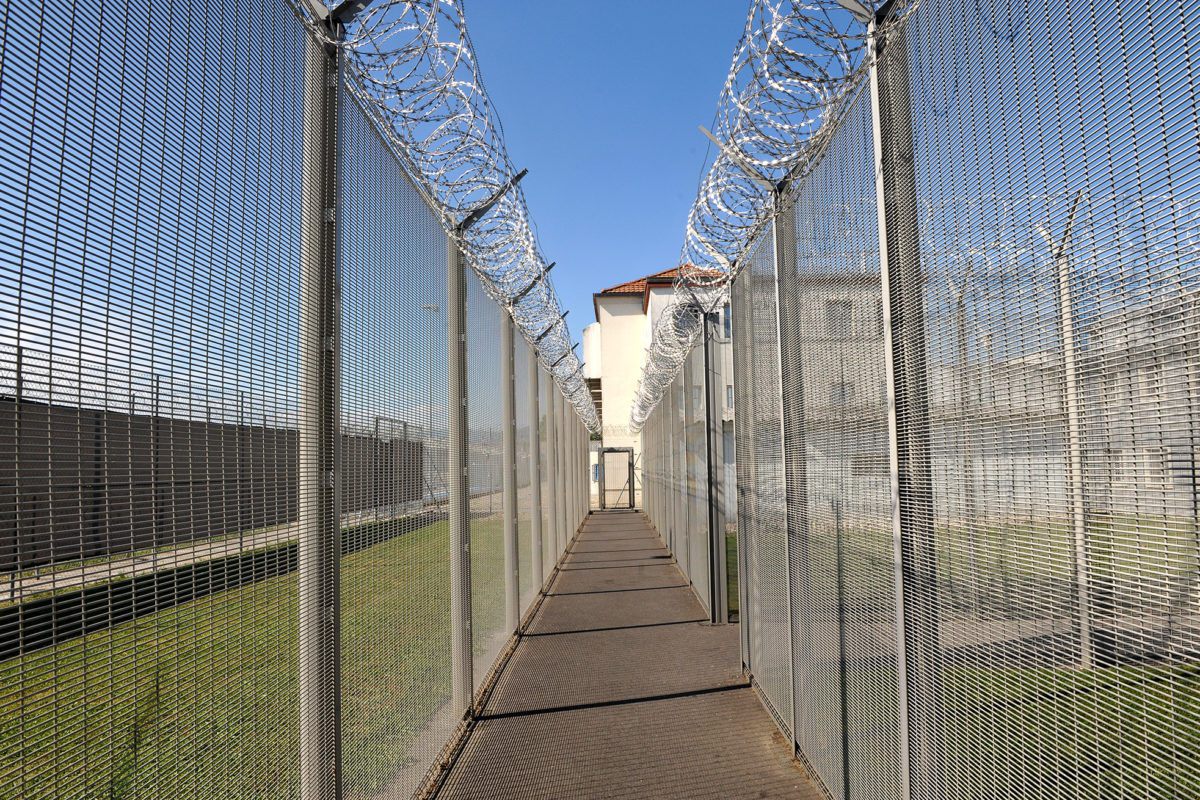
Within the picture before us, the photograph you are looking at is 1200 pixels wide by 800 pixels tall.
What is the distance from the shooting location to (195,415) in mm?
1835

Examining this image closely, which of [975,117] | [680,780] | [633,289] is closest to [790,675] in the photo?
[680,780]

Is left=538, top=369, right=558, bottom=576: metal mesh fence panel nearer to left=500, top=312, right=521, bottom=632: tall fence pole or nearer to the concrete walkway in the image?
the concrete walkway

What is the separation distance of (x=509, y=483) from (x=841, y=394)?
473 centimetres

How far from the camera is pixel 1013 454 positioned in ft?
5.82

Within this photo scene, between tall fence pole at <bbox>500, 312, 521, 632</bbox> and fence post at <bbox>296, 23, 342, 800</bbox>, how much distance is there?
440cm

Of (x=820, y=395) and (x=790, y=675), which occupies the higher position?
(x=820, y=395)

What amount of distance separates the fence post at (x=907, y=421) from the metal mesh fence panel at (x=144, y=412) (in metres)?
2.02

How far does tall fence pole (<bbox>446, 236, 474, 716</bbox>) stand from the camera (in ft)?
15.4

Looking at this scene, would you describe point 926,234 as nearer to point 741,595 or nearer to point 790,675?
point 790,675

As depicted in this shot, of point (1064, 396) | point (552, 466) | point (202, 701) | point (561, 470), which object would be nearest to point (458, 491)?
point (202, 701)

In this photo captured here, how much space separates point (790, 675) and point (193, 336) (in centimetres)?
369

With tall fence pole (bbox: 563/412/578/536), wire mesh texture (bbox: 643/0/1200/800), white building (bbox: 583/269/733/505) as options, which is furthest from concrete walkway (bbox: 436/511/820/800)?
white building (bbox: 583/269/733/505)

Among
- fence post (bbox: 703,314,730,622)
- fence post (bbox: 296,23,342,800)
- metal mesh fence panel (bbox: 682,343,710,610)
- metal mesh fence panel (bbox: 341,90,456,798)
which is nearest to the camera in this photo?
fence post (bbox: 296,23,342,800)

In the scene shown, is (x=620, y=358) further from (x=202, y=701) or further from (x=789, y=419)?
(x=202, y=701)
